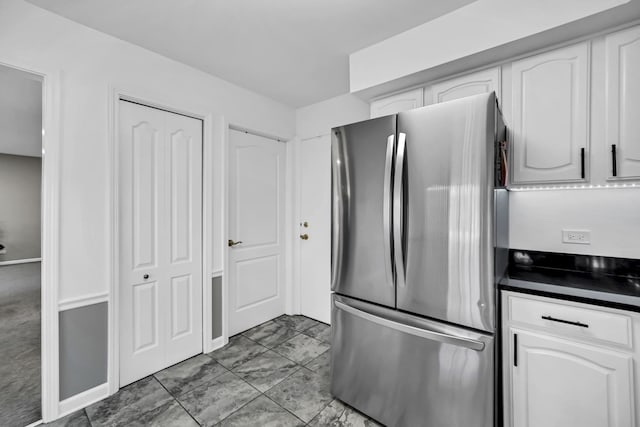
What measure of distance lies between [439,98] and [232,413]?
8.24 ft

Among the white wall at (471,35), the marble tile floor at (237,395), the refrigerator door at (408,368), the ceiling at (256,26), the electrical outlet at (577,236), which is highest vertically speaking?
the ceiling at (256,26)

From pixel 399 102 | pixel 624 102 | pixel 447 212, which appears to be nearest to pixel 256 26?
pixel 399 102

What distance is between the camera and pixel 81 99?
5.93ft

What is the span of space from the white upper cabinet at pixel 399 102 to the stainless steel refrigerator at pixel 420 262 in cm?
59

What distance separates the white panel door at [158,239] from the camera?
207cm

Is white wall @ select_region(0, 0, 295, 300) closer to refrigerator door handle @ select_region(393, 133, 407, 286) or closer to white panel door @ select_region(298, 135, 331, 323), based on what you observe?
white panel door @ select_region(298, 135, 331, 323)

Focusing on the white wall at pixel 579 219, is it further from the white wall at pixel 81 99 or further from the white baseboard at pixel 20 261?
the white baseboard at pixel 20 261

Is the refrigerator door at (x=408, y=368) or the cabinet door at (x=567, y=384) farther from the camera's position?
the refrigerator door at (x=408, y=368)

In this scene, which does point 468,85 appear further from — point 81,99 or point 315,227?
point 81,99

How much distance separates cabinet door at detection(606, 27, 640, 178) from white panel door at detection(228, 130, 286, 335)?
271cm

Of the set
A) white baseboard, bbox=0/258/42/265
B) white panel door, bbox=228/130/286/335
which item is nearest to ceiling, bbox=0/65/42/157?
white panel door, bbox=228/130/286/335

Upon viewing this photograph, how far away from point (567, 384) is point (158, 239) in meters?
2.67

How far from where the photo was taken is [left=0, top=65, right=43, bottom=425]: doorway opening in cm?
191

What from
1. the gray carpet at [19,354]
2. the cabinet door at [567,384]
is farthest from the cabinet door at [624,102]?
the gray carpet at [19,354]
